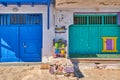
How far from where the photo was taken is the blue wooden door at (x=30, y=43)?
1495 centimetres

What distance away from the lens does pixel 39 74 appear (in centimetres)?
1202

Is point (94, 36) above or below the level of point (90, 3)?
below

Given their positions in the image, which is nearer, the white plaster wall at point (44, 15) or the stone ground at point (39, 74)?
the stone ground at point (39, 74)

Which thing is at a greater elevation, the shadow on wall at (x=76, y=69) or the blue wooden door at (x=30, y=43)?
the blue wooden door at (x=30, y=43)

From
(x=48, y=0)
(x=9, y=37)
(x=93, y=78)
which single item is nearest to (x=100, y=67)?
(x=93, y=78)

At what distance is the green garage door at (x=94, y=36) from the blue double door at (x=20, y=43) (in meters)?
2.01

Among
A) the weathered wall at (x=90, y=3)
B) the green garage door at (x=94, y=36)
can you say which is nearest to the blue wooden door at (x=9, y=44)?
the green garage door at (x=94, y=36)

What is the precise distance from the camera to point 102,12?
1459 centimetres

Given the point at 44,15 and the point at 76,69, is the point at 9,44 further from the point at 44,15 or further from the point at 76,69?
the point at 76,69

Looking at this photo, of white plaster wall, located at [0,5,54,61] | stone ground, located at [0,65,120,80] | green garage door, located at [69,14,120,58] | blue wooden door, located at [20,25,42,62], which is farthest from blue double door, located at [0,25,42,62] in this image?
green garage door, located at [69,14,120,58]

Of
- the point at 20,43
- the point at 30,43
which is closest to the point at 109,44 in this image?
the point at 30,43

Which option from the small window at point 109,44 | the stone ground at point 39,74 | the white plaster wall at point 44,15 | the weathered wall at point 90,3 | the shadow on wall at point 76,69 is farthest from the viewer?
the small window at point 109,44

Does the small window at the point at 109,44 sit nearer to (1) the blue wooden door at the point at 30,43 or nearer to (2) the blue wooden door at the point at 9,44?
(1) the blue wooden door at the point at 30,43

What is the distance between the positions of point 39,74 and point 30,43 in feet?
11.2
